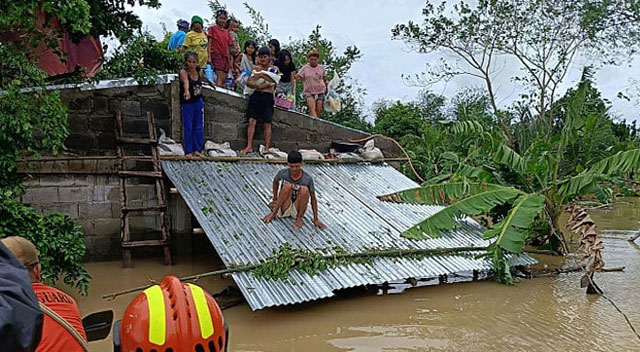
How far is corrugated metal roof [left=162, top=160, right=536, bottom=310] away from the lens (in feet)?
19.7

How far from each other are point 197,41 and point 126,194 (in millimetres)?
3459

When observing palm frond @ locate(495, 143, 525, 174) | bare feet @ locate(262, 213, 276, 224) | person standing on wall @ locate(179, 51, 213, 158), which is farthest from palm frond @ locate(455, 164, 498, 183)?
person standing on wall @ locate(179, 51, 213, 158)

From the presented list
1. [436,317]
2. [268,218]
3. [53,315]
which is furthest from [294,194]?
[53,315]

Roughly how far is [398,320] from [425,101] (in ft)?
66.7

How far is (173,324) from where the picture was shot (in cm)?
161

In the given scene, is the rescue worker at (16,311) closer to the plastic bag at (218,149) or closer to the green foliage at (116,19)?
the green foliage at (116,19)

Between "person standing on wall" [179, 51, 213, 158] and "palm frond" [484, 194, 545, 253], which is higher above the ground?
"person standing on wall" [179, 51, 213, 158]

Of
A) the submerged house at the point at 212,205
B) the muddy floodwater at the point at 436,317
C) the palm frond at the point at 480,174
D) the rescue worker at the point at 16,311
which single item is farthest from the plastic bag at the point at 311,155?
the rescue worker at the point at 16,311

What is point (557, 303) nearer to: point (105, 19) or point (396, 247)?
point (396, 247)

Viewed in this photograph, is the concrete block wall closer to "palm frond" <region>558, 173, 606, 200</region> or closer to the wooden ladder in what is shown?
the wooden ladder

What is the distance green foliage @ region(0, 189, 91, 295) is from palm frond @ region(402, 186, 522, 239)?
4.02 meters

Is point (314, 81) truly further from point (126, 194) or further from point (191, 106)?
point (126, 194)

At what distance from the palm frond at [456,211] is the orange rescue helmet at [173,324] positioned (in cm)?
576

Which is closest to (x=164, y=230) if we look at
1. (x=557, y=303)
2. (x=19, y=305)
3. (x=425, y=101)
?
(x=557, y=303)
